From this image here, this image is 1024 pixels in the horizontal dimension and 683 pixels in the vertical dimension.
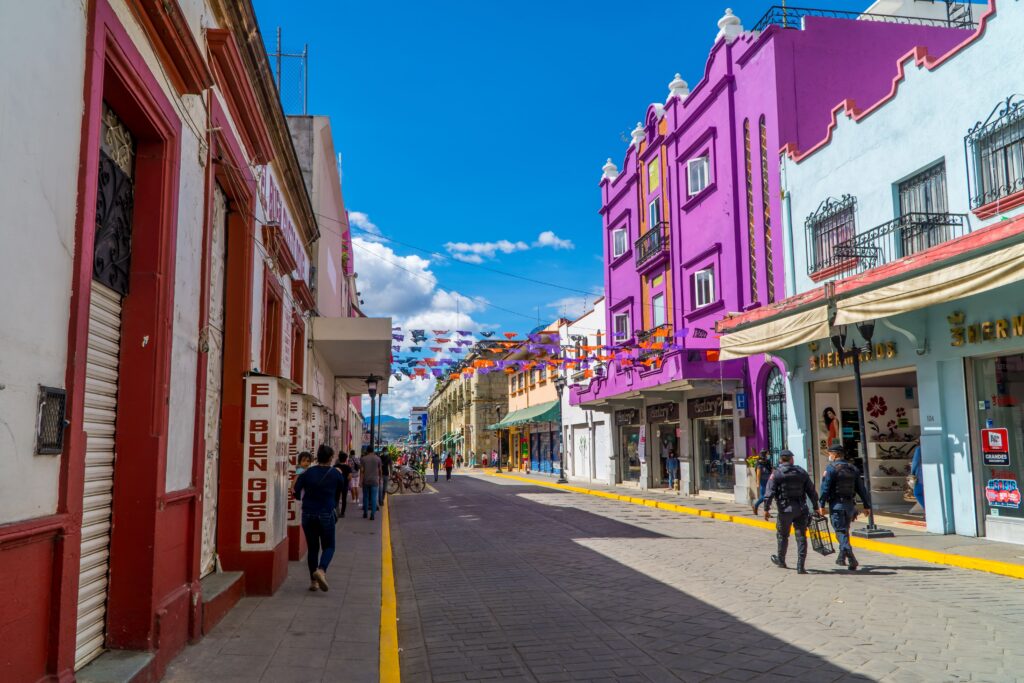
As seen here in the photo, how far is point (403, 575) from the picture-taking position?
11141mm

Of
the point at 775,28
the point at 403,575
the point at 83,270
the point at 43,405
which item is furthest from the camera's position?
the point at 775,28

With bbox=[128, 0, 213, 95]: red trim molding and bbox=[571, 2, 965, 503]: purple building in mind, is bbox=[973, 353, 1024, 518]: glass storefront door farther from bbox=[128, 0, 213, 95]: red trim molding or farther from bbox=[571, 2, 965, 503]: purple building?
bbox=[128, 0, 213, 95]: red trim molding

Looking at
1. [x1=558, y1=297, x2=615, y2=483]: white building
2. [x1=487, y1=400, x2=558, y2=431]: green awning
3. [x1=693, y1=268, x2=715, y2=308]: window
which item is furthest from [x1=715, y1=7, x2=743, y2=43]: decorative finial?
[x1=487, y1=400, x2=558, y2=431]: green awning

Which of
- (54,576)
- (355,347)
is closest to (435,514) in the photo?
(355,347)

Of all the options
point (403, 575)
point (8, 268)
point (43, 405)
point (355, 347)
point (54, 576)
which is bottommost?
point (403, 575)

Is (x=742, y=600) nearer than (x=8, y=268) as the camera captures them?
No

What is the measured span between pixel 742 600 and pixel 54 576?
6846 mm

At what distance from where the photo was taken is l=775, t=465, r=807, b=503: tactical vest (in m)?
10.8

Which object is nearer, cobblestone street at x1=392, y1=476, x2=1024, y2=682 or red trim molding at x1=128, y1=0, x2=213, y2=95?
red trim molding at x1=128, y1=0, x2=213, y2=95

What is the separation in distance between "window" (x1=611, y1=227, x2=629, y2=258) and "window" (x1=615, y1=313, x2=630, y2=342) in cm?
240

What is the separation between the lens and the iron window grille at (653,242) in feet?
86.2

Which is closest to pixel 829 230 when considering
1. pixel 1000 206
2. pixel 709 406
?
pixel 1000 206

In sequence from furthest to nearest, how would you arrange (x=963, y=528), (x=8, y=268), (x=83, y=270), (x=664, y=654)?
1. (x=963, y=528)
2. (x=664, y=654)
3. (x=83, y=270)
4. (x=8, y=268)

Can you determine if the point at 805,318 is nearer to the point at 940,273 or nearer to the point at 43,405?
the point at 940,273
